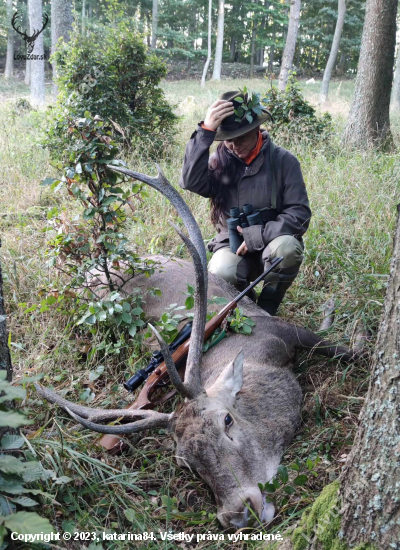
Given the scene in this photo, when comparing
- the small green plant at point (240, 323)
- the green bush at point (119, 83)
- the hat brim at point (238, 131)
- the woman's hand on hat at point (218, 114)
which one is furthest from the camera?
the green bush at point (119, 83)

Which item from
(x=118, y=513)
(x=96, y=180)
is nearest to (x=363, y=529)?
(x=118, y=513)

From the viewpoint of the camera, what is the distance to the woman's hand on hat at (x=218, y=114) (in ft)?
12.9

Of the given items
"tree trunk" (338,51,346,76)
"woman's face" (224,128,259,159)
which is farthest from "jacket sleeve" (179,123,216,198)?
"tree trunk" (338,51,346,76)

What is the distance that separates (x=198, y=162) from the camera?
13.6ft

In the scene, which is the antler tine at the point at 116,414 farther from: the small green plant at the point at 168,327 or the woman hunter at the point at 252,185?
the woman hunter at the point at 252,185

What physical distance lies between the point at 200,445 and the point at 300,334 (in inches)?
56.9

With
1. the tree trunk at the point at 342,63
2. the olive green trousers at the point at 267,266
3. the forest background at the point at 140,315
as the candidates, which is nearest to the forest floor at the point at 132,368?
the forest background at the point at 140,315

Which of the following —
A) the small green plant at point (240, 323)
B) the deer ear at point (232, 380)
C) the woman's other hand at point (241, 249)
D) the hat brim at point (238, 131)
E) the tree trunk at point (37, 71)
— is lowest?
the deer ear at point (232, 380)

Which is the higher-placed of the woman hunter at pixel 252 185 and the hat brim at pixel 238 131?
the hat brim at pixel 238 131

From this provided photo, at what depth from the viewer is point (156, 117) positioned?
25.5ft

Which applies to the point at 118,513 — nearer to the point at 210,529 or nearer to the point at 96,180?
the point at 210,529

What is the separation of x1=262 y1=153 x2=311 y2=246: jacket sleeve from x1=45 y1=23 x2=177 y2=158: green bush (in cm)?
330

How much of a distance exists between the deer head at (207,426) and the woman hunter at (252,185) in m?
1.10

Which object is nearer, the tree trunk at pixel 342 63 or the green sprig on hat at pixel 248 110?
the green sprig on hat at pixel 248 110
